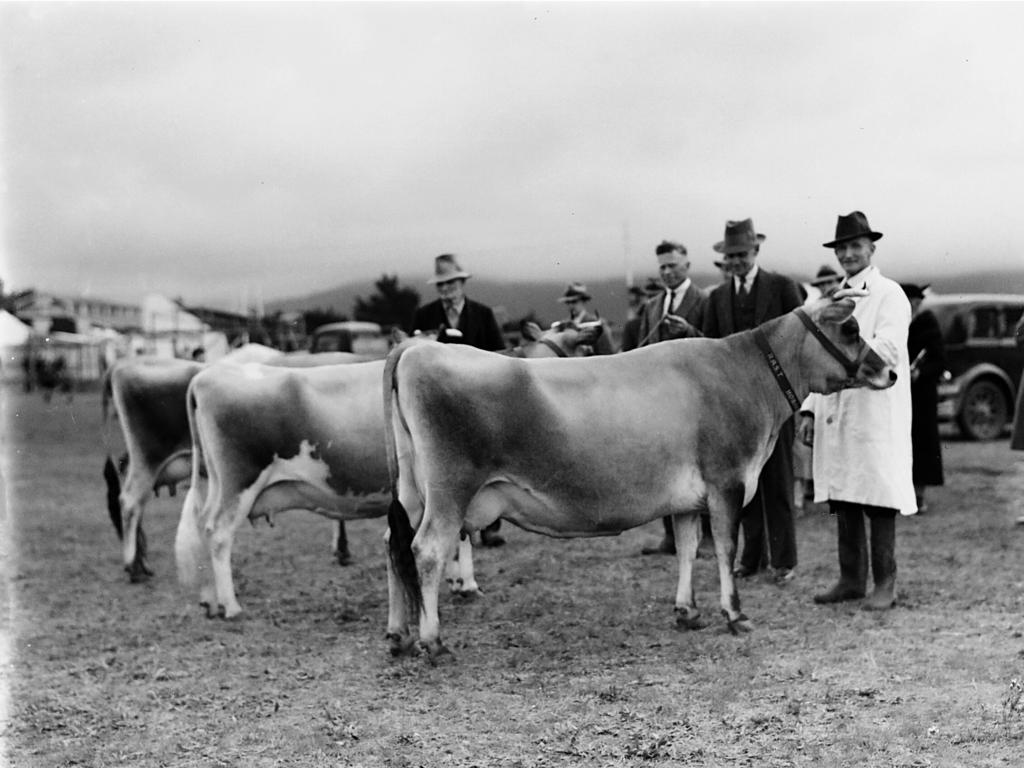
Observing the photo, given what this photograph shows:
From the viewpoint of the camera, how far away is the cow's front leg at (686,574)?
6.76m

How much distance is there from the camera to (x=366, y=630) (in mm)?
7211

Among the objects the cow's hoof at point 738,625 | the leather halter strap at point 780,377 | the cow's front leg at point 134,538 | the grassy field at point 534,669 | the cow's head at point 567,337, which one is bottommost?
the grassy field at point 534,669

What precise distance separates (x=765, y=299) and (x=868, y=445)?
1644mm

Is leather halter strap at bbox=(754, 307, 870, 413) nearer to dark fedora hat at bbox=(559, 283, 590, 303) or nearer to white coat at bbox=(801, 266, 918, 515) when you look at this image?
white coat at bbox=(801, 266, 918, 515)

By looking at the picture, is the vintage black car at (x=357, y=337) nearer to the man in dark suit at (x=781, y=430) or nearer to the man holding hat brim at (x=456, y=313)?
the man holding hat brim at (x=456, y=313)

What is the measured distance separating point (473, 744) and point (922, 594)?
4105mm

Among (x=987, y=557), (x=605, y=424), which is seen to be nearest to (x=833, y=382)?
(x=605, y=424)

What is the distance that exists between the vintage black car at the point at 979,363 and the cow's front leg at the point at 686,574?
11.6m

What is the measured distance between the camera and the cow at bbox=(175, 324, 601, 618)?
7.64 m

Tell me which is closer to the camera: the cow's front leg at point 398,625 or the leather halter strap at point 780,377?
the cow's front leg at point 398,625

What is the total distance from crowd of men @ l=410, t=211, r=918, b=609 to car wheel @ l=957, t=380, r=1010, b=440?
9989mm

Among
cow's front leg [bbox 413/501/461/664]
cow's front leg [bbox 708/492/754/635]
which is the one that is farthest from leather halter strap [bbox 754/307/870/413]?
→ cow's front leg [bbox 413/501/461/664]

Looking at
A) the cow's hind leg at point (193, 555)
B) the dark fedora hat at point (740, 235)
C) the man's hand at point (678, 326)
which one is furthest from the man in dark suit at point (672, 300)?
the cow's hind leg at point (193, 555)

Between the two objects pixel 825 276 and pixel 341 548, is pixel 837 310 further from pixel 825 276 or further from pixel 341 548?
pixel 825 276
